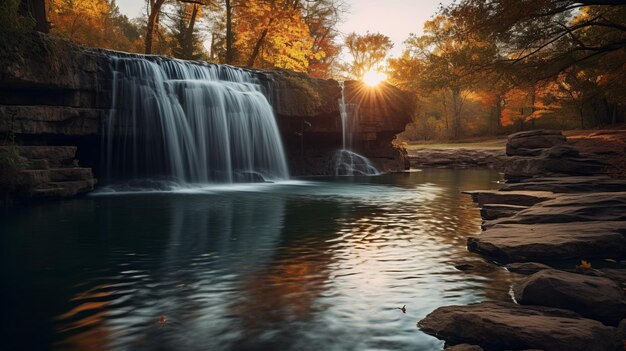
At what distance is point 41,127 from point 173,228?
8233 mm

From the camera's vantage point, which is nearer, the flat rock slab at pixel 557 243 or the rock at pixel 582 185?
the flat rock slab at pixel 557 243

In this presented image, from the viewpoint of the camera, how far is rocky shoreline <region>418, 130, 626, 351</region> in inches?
142

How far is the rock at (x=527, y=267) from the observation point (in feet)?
19.0

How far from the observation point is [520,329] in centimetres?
359

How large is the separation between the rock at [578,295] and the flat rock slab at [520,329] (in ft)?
0.57

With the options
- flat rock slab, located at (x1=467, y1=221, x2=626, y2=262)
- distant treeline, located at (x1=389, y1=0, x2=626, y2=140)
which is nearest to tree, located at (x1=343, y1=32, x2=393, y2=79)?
distant treeline, located at (x1=389, y1=0, x2=626, y2=140)

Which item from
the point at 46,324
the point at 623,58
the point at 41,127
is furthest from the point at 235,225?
the point at 623,58

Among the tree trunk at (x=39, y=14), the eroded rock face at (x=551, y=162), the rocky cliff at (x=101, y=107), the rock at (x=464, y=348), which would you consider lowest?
the rock at (x=464, y=348)

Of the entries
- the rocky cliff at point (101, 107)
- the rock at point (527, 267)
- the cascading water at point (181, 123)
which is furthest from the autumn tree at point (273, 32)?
the rock at point (527, 267)

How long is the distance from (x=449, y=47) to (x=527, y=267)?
128ft

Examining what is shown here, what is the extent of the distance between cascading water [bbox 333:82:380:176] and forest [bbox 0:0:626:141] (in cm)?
458

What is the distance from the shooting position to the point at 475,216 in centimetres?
1059

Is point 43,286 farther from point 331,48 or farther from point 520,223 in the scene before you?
point 331,48

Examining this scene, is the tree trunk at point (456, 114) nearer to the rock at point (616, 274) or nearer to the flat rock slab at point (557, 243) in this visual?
the flat rock slab at point (557, 243)
